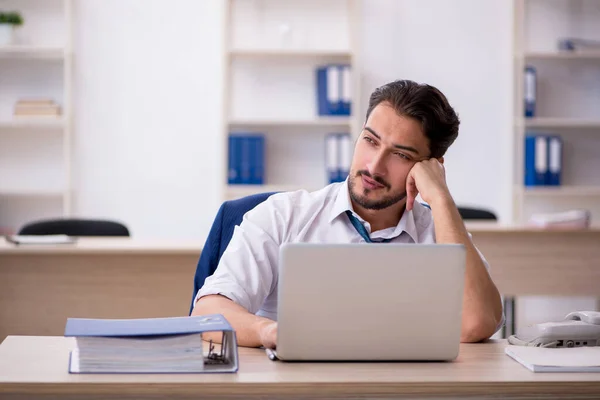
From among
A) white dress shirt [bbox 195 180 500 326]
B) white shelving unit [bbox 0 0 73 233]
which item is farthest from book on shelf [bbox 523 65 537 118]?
white dress shirt [bbox 195 180 500 326]

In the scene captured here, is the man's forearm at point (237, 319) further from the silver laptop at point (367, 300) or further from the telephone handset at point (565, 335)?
the telephone handset at point (565, 335)

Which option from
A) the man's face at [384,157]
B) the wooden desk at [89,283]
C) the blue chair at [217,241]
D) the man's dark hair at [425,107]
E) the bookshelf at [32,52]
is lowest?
the wooden desk at [89,283]

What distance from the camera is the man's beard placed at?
1866mm

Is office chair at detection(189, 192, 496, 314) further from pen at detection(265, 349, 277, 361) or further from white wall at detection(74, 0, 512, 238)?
white wall at detection(74, 0, 512, 238)

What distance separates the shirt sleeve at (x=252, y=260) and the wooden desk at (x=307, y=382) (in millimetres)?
410

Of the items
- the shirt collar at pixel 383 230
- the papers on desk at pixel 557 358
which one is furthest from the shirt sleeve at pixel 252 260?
the papers on desk at pixel 557 358

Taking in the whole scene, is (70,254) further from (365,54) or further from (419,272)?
(365,54)

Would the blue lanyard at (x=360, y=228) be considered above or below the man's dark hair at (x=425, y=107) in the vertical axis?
below

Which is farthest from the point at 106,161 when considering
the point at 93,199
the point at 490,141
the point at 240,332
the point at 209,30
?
the point at 240,332

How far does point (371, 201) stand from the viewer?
187 cm

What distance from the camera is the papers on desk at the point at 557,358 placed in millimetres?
1296

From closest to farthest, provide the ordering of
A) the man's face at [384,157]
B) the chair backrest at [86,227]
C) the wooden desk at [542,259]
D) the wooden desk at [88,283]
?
the man's face at [384,157]
the wooden desk at [88,283]
the chair backrest at [86,227]
the wooden desk at [542,259]

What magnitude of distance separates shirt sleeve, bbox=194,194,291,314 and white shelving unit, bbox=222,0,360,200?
3308mm

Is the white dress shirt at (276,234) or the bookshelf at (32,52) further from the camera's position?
the bookshelf at (32,52)
